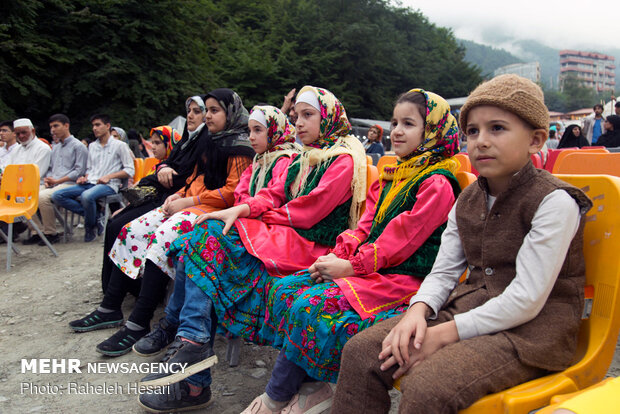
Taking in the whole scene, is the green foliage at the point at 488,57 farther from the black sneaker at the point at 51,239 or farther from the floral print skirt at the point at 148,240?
the floral print skirt at the point at 148,240

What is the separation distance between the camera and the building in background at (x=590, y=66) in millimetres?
137000

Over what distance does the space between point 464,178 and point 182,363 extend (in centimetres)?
150

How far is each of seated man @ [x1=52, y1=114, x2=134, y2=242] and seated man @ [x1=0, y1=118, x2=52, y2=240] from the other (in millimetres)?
597

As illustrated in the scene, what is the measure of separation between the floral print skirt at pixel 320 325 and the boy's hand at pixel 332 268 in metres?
0.04

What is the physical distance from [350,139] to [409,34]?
115ft

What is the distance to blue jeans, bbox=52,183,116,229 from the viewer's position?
579cm

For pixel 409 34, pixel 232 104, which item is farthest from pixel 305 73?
pixel 232 104

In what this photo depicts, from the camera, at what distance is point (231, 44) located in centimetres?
2127

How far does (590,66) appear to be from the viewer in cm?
14212

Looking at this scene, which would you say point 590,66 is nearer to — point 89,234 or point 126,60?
point 126,60

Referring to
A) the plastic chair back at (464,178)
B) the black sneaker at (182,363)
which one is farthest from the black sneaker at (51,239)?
the plastic chair back at (464,178)

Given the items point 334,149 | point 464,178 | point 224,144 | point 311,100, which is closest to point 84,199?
point 224,144

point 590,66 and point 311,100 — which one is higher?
point 590,66

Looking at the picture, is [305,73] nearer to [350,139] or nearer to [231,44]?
[231,44]
